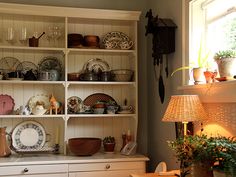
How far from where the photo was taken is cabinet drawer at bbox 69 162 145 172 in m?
3.00

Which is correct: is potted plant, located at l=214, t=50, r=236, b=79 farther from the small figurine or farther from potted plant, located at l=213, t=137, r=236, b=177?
the small figurine

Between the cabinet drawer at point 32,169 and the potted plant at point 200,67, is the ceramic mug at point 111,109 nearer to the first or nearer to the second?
the cabinet drawer at point 32,169

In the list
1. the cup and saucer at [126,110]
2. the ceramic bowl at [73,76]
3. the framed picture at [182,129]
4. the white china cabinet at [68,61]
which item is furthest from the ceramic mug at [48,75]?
the framed picture at [182,129]

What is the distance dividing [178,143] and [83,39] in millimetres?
1934

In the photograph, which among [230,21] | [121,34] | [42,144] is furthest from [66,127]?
[230,21]

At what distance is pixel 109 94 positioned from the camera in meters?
3.61

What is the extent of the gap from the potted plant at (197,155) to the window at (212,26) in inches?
30.4

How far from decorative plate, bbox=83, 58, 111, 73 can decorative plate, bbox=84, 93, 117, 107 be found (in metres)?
0.28

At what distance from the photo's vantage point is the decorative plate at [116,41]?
136 inches

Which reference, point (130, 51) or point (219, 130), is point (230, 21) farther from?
point (130, 51)

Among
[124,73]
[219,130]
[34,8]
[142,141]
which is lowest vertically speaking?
[142,141]

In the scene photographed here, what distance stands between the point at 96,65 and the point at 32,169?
1.29 meters

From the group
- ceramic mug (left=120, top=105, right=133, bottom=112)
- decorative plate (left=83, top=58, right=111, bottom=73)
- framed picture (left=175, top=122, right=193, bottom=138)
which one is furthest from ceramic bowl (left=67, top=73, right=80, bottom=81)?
framed picture (left=175, top=122, right=193, bottom=138)

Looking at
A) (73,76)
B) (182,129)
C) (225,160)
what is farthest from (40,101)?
(225,160)
